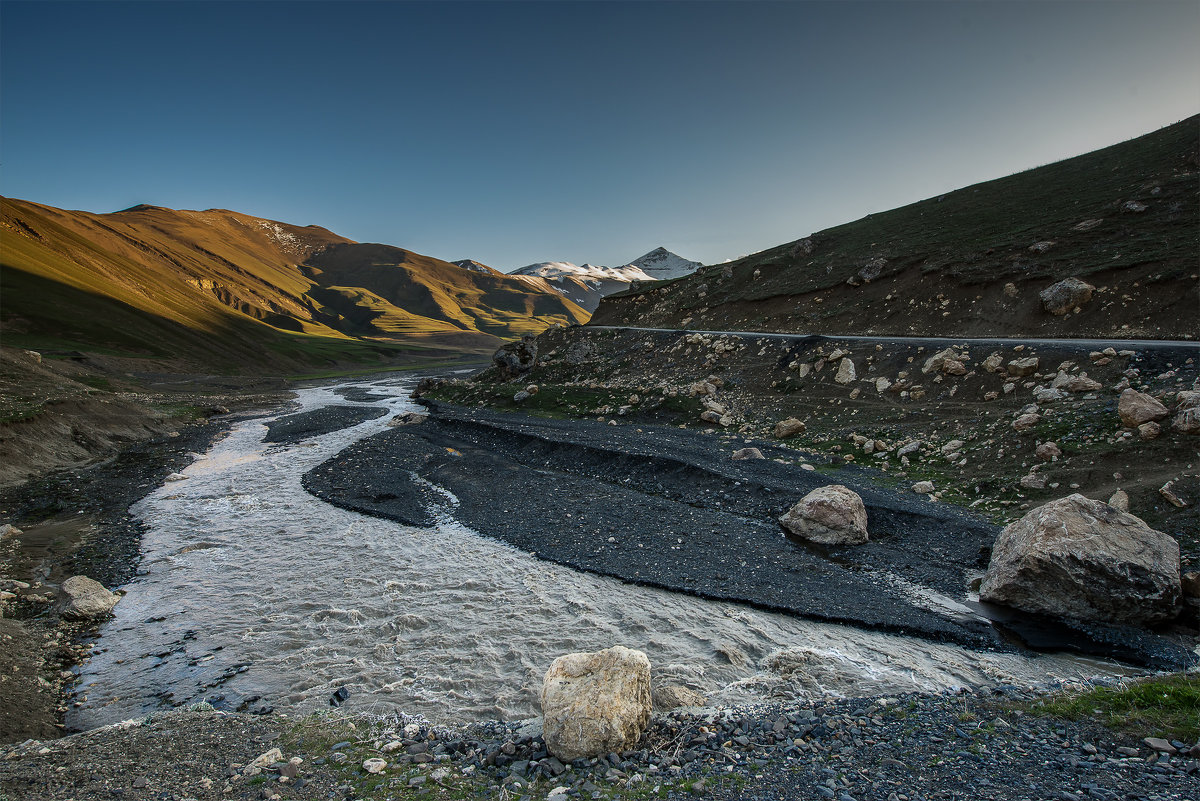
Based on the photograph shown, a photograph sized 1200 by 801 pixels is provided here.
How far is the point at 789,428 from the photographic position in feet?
105

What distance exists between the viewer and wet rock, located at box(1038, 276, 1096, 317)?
34.8m

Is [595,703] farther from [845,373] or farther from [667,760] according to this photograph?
[845,373]

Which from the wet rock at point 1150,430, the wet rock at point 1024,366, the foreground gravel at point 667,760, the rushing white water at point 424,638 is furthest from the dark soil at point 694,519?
Answer: the wet rock at point 1024,366

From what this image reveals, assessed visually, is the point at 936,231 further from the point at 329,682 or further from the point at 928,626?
the point at 329,682

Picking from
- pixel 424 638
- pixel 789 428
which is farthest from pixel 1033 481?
pixel 424 638

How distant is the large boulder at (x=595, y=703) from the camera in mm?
8688

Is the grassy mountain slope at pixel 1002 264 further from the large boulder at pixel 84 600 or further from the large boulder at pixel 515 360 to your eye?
the large boulder at pixel 84 600

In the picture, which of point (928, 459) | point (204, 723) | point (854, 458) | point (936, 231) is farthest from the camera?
point (936, 231)

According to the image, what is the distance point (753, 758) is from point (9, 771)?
1220 cm

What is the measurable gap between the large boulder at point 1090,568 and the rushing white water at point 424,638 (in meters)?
1.99

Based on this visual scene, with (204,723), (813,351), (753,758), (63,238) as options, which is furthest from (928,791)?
(63,238)

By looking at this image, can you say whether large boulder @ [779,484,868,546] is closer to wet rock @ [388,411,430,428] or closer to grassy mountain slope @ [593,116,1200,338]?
grassy mountain slope @ [593,116,1200,338]

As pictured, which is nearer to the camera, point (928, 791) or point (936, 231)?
point (928, 791)

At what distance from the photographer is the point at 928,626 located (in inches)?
521
